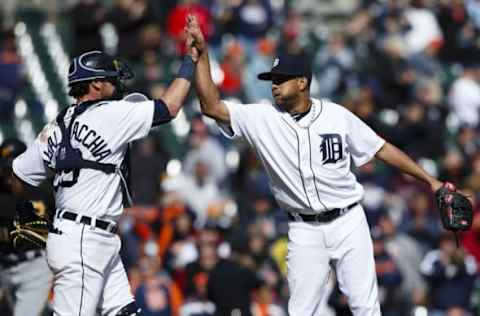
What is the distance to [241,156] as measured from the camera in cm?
1571

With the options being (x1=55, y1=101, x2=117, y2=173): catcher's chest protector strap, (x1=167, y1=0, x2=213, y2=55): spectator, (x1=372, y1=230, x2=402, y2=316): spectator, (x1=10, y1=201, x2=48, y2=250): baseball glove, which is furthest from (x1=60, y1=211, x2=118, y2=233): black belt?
(x1=167, y1=0, x2=213, y2=55): spectator

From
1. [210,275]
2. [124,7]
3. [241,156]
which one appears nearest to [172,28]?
[124,7]

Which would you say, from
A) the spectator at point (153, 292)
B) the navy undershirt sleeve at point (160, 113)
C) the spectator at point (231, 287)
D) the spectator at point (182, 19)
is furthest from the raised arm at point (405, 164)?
the spectator at point (182, 19)

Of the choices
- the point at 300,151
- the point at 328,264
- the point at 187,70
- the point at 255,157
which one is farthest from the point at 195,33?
the point at 255,157

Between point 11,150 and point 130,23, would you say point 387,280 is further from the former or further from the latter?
point 11,150

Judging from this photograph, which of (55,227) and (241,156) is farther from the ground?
(55,227)

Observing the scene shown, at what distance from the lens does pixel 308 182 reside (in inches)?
337

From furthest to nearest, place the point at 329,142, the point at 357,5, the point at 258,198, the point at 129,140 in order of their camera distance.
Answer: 1. the point at 357,5
2. the point at 258,198
3. the point at 329,142
4. the point at 129,140

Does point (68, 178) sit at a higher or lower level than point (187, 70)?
lower

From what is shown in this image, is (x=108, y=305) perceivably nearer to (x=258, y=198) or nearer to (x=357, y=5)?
(x=258, y=198)

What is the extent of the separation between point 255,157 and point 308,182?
7.08 m

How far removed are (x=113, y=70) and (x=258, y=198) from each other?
7134mm

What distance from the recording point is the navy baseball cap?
8602 mm

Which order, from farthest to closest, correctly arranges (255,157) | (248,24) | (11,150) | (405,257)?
(248,24)
(255,157)
(405,257)
(11,150)
